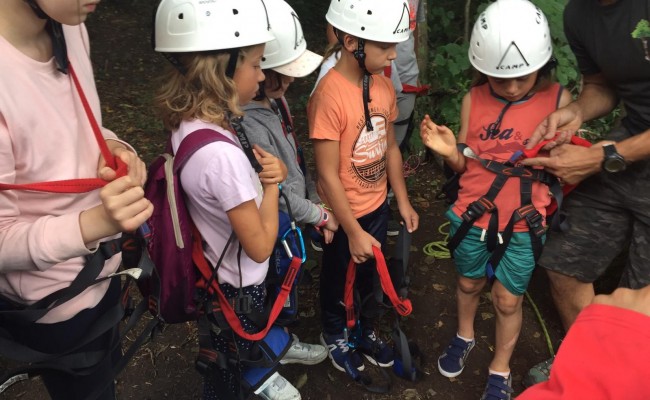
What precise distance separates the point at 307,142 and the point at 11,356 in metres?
4.76

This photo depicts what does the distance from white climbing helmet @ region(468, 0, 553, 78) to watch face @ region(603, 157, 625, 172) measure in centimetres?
59

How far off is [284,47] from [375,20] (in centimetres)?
50

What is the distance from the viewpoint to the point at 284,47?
99.2 inches

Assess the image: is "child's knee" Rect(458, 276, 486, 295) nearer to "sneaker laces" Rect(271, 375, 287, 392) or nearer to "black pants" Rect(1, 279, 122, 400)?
"sneaker laces" Rect(271, 375, 287, 392)

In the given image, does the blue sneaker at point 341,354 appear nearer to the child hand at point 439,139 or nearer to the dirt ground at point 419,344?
the dirt ground at point 419,344

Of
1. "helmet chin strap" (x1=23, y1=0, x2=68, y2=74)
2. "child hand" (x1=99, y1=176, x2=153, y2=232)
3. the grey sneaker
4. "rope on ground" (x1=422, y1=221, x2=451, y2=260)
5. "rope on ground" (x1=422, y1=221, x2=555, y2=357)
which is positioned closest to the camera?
"child hand" (x1=99, y1=176, x2=153, y2=232)

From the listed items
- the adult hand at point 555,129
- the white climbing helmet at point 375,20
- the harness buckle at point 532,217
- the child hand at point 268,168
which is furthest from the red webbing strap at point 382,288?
the white climbing helmet at point 375,20

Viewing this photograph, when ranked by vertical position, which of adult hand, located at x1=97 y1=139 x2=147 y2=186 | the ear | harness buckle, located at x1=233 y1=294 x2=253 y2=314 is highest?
the ear

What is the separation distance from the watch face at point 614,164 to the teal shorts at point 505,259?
0.50m

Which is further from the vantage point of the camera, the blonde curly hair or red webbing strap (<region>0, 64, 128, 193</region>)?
the blonde curly hair

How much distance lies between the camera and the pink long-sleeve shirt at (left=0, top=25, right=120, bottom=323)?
5.06 feet

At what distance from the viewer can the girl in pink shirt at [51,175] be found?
1523mm

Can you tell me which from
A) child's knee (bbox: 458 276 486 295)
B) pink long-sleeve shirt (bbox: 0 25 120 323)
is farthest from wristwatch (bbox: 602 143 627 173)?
pink long-sleeve shirt (bbox: 0 25 120 323)

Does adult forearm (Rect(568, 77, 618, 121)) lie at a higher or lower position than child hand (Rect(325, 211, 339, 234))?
higher
